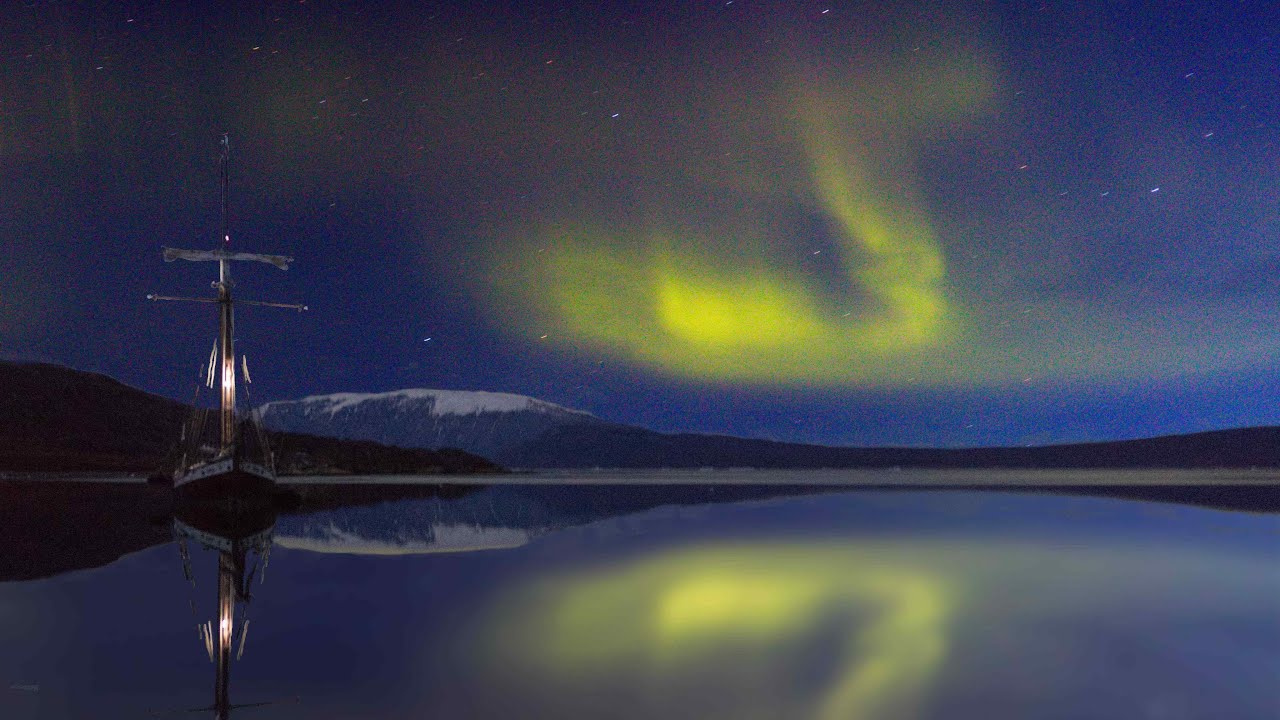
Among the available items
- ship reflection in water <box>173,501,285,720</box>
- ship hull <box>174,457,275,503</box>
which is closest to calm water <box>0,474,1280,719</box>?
ship reflection in water <box>173,501,285,720</box>

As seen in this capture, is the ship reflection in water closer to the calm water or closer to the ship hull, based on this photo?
the calm water

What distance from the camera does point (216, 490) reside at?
57094 mm

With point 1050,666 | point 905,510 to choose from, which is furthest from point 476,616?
point 905,510

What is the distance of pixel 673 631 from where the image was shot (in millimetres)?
15000

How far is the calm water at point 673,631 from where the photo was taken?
1079 cm

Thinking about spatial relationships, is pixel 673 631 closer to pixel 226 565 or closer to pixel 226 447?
pixel 226 565

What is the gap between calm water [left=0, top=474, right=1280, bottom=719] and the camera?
425 inches

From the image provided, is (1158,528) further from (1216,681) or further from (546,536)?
(1216,681)

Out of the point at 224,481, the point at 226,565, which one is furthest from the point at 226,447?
the point at 226,565

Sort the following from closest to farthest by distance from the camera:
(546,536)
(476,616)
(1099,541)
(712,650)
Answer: (712,650), (476,616), (1099,541), (546,536)

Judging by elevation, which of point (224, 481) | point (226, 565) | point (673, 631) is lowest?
point (673, 631)

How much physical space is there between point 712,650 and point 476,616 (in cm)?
479

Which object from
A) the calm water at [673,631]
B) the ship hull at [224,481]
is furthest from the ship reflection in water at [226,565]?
the ship hull at [224,481]

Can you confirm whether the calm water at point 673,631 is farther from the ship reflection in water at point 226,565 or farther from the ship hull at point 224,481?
the ship hull at point 224,481
